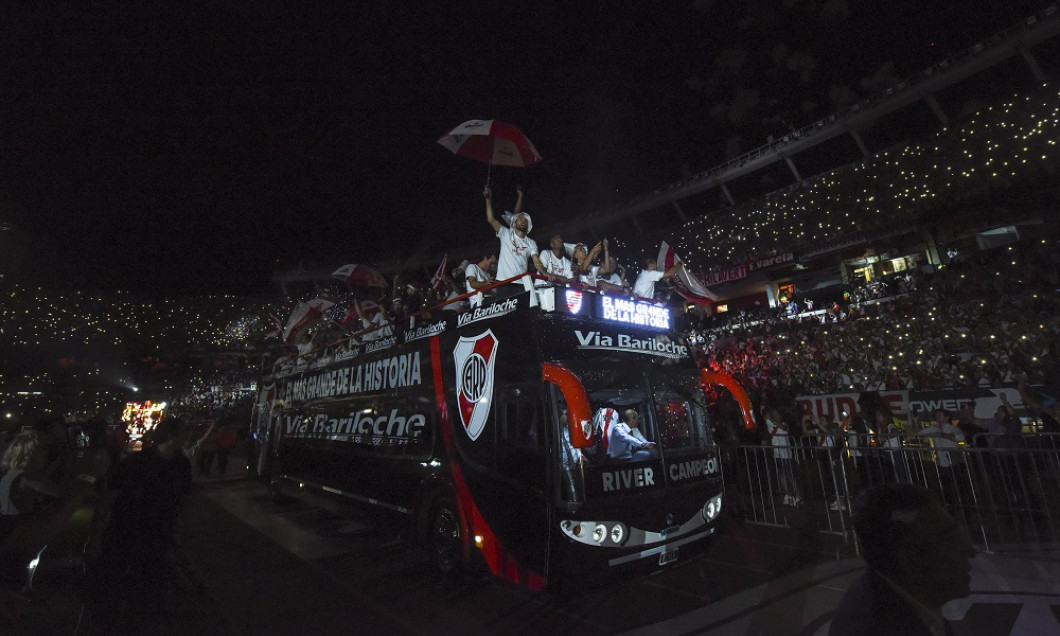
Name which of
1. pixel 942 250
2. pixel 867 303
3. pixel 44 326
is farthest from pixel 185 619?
pixel 942 250

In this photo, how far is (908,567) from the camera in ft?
5.16

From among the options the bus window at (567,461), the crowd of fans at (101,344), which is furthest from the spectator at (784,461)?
the crowd of fans at (101,344)

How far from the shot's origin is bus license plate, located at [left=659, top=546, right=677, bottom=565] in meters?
4.75

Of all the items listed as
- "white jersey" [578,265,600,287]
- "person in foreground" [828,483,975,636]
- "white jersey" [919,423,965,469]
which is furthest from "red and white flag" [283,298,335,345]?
"white jersey" [919,423,965,469]

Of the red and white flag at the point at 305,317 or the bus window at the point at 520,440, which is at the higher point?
the red and white flag at the point at 305,317

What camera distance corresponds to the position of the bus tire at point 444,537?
555 cm

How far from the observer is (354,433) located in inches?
318

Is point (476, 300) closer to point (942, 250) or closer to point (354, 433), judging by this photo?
point (354, 433)

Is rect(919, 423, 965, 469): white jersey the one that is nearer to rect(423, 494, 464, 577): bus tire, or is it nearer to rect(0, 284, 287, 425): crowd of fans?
rect(423, 494, 464, 577): bus tire

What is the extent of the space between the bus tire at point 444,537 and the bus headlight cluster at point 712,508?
283cm

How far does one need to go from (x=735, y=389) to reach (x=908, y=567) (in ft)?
15.0

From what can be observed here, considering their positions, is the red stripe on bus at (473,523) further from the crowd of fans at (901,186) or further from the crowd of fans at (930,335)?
the crowd of fans at (901,186)

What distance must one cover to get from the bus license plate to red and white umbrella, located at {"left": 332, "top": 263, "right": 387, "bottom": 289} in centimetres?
926

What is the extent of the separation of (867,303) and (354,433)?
18.4 meters
